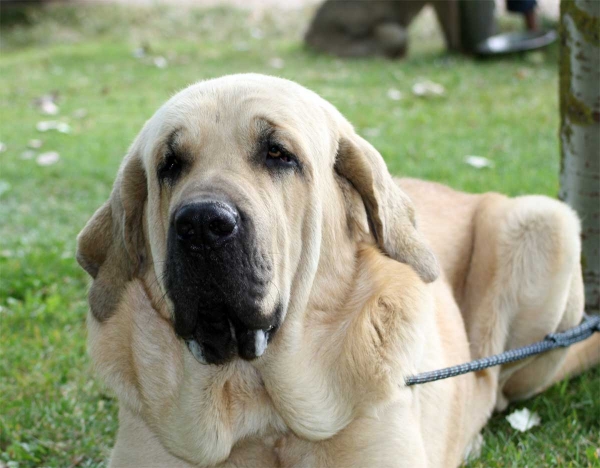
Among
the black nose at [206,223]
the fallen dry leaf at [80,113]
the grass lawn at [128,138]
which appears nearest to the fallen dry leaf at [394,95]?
the grass lawn at [128,138]

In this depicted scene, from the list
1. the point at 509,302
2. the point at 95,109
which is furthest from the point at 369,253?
the point at 95,109

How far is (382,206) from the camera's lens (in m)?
3.36

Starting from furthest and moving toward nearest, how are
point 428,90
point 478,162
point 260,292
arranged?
point 428,90, point 478,162, point 260,292

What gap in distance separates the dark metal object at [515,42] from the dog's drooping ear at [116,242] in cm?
1010

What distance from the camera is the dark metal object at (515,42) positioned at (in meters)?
12.5

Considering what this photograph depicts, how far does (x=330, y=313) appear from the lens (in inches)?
128

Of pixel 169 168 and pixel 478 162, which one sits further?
pixel 478 162

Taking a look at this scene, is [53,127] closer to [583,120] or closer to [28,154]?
[28,154]

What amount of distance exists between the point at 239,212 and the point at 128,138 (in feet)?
22.0

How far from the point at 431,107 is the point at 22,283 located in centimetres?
599

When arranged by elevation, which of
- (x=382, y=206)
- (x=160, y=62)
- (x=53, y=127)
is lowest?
(x=160, y=62)

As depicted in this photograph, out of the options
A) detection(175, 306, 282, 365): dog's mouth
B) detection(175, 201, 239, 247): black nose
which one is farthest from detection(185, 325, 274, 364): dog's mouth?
detection(175, 201, 239, 247): black nose

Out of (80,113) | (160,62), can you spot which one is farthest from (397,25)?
(80,113)

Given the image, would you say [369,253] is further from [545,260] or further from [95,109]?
[95,109]
